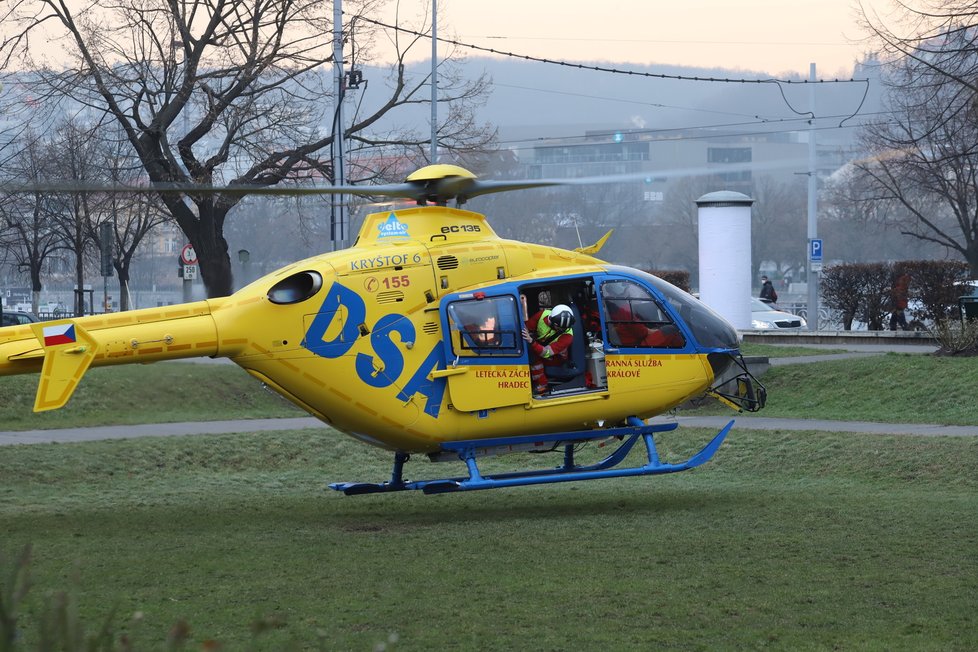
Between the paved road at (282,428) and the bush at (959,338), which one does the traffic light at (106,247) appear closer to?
the paved road at (282,428)

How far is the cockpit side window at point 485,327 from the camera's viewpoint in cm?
1292

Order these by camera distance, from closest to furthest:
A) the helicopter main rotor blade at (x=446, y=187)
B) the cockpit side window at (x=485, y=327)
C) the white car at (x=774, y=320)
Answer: the helicopter main rotor blade at (x=446, y=187), the cockpit side window at (x=485, y=327), the white car at (x=774, y=320)

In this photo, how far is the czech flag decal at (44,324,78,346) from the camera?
1170 centimetres

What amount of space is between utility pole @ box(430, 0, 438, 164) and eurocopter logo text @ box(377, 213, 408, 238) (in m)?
20.6

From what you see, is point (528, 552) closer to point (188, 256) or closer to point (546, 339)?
point (546, 339)

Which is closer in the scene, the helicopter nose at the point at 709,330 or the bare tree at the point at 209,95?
the helicopter nose at the point at 709,330

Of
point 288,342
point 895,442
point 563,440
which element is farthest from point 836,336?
point 288,342

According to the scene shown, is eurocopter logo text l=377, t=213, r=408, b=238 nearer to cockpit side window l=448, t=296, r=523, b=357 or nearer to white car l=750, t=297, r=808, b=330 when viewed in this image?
cockpit side window l=448, t=296, r=523, b=357

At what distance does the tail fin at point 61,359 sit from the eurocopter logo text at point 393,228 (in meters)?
3.22

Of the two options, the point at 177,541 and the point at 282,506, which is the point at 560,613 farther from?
the point at 282,506

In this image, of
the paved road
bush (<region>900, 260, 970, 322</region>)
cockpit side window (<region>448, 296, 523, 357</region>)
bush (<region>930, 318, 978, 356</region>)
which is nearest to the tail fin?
cockpit side window (<region>448, 296, 523, 357</region>)

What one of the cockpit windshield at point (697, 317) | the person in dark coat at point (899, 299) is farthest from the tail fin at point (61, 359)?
the person in dark coat at point (899, 299)

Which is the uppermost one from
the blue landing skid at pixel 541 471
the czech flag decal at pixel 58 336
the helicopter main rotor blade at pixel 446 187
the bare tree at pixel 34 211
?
the bare tree at pixel 34 211

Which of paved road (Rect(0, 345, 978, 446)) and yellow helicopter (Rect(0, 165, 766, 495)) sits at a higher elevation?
yellow helicopter (Rect(0, 165, 766, 495))
